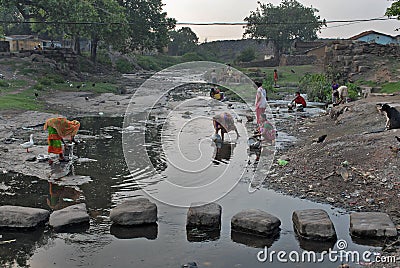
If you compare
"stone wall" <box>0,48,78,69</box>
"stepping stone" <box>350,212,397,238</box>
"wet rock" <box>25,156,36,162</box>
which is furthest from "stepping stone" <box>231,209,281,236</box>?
"stone wall" <box>0,48,78,69</box>

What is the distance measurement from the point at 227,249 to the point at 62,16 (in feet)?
89.4

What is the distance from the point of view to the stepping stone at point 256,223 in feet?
23.0

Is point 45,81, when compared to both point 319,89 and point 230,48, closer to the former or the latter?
point 319,89

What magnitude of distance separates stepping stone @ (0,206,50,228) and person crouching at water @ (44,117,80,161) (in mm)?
3611

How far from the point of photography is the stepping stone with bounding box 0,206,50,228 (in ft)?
23.7

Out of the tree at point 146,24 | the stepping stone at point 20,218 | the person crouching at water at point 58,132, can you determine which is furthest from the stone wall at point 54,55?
the stepping stone at point 20,218

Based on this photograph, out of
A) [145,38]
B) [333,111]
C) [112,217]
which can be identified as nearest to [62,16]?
[145,38]

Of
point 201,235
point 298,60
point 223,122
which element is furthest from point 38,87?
point 298,60

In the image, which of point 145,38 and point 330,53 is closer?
point 330,53

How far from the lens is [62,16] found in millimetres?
30391

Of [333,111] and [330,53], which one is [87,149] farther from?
[330,53]

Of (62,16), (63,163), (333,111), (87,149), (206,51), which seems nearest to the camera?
(63,163)

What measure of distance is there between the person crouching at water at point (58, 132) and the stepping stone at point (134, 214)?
3.94 meters

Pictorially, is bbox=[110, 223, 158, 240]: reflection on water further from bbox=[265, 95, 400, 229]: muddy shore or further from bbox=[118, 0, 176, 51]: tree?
bbox=[118, 0, 176, 51]: tree
